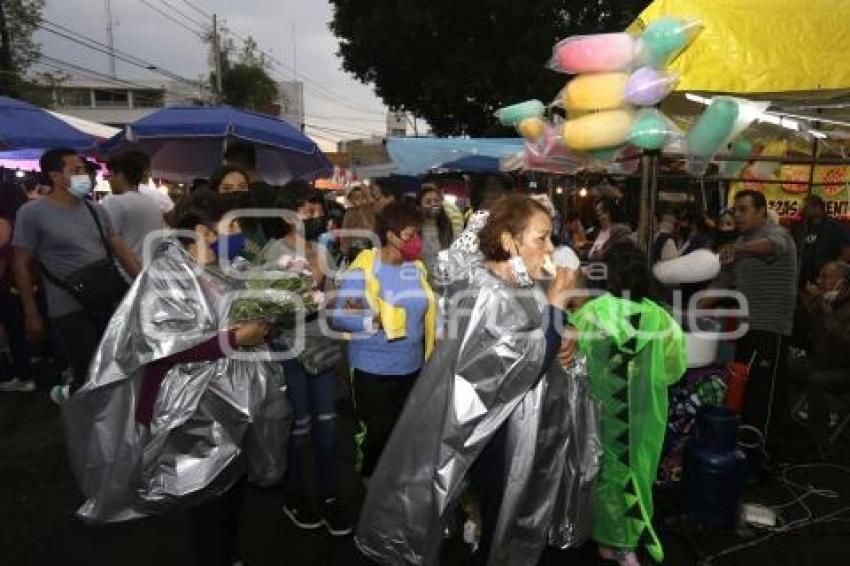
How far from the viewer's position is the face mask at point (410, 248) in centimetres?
353

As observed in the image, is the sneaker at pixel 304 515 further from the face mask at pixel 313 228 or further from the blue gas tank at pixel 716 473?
the blue gas tank at pixel 716 473

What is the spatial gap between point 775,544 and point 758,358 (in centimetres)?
125

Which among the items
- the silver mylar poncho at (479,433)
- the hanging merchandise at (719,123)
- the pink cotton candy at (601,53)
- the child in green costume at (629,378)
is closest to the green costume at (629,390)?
the child in green costume at (629,378)

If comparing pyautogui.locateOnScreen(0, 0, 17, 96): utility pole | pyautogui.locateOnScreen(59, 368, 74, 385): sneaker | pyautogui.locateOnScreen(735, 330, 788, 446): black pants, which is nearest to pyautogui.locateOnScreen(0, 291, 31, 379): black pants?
pyautogui.locateOnScreen(59, 368, 74, 385): sneaker

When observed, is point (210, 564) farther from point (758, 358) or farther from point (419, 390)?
point (758, 358)

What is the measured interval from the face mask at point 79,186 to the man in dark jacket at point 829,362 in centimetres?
570

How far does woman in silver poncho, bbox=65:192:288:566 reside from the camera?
250cm

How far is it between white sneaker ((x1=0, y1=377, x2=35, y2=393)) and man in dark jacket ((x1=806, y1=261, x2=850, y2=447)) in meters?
6.90

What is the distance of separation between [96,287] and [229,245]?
210cm

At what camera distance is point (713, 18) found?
3.80 meters

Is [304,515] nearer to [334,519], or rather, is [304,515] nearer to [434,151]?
[334,519]

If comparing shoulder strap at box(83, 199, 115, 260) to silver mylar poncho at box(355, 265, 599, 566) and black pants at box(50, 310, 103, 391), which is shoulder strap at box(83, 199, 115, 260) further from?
silver mylar poncho at box(355, 265, 599, 566)

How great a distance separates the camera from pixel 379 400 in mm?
3516

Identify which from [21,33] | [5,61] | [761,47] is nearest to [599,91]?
[761,47]
